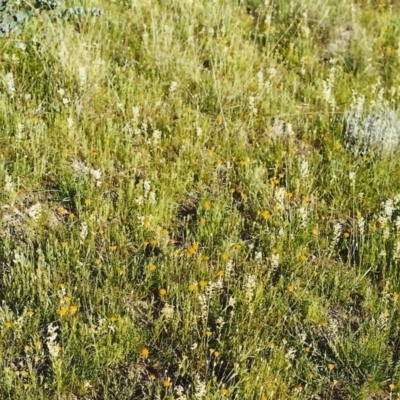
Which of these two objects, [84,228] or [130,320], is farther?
[84,228]

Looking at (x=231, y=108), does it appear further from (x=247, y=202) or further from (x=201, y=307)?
(x=201, y=307)

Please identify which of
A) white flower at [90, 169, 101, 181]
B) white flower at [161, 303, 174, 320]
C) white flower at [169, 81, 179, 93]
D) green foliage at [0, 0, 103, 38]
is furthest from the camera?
green foliage at [0, 0, 103, 38]

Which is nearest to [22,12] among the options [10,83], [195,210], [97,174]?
[10,83]

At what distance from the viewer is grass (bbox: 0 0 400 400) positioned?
142 inches

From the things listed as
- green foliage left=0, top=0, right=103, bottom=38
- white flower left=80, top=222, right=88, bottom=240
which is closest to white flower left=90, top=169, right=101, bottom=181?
white flower left=80, top=222, right=88, bottom=240

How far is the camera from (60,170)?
4730 mm

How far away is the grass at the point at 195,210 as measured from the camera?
3596 millimetres

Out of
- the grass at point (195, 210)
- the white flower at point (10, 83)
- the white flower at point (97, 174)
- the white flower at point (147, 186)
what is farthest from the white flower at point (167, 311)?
the white flower at point (10, 83)

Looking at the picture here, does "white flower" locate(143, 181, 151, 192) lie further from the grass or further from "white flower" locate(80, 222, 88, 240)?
"white flower" locate(80, 222, 88, 240)

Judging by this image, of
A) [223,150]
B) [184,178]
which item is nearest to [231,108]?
[223,150]

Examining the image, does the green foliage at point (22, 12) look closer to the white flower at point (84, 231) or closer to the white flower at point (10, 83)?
the white flower at point (10, 83)

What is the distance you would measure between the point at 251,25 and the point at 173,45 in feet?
3.88

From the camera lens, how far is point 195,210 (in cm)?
468

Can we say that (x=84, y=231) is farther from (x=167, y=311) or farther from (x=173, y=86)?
(x=173, y=86)
